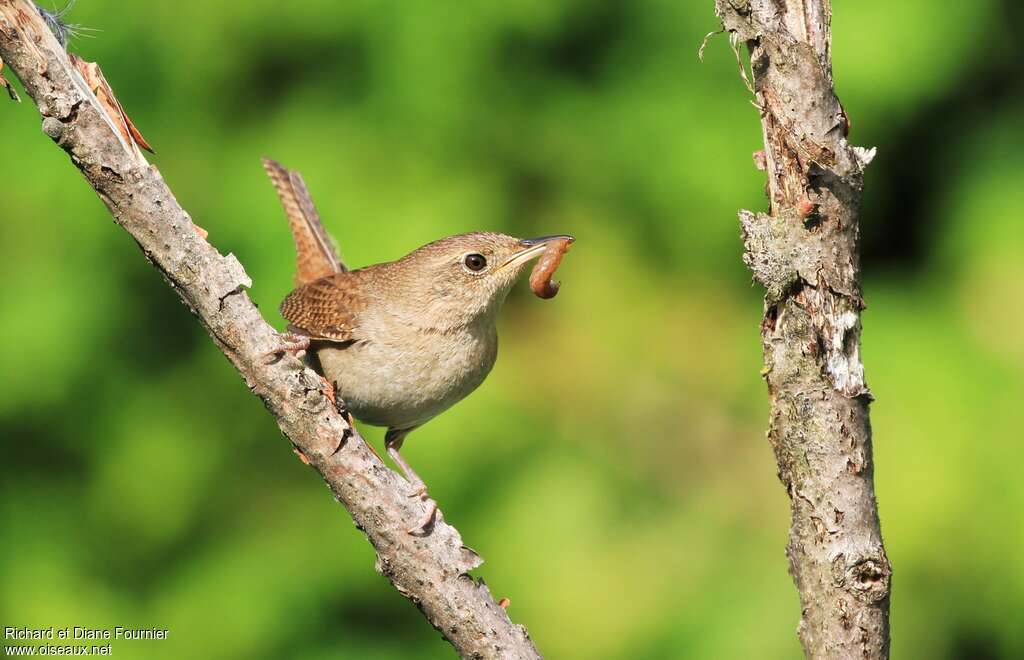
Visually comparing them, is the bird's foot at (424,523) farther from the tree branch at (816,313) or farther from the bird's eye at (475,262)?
the bird's eye at (475,262)

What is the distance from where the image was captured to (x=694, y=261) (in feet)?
11.9

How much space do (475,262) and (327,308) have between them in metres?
0.45

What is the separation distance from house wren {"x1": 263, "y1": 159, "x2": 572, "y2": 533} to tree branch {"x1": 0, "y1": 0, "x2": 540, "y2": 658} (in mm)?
900

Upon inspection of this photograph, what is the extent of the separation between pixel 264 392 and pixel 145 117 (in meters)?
2.00

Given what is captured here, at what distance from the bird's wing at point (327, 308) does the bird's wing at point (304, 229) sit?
252 mm

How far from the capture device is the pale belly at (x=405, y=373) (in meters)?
2.94

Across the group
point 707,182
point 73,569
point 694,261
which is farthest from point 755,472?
point 73,569

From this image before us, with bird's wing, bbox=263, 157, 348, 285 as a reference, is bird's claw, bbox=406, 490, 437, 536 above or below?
below

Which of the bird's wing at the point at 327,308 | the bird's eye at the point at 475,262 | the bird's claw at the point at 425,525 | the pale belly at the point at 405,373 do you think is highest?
the bird's eye at the point at 475,262

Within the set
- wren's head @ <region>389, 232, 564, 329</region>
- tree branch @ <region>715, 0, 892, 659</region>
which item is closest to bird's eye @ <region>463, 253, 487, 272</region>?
wren's head @ <region>389, 232, 564, 329</region>

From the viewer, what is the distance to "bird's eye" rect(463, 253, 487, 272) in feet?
10.2

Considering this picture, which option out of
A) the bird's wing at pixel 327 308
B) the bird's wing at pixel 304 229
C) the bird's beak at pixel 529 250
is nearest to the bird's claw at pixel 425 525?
the bird's wing at pixel 327 308

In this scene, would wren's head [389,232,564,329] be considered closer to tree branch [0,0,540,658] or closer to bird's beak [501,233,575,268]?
bird's beak [501,233,575,268]

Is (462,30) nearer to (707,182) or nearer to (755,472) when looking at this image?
(707,182)
